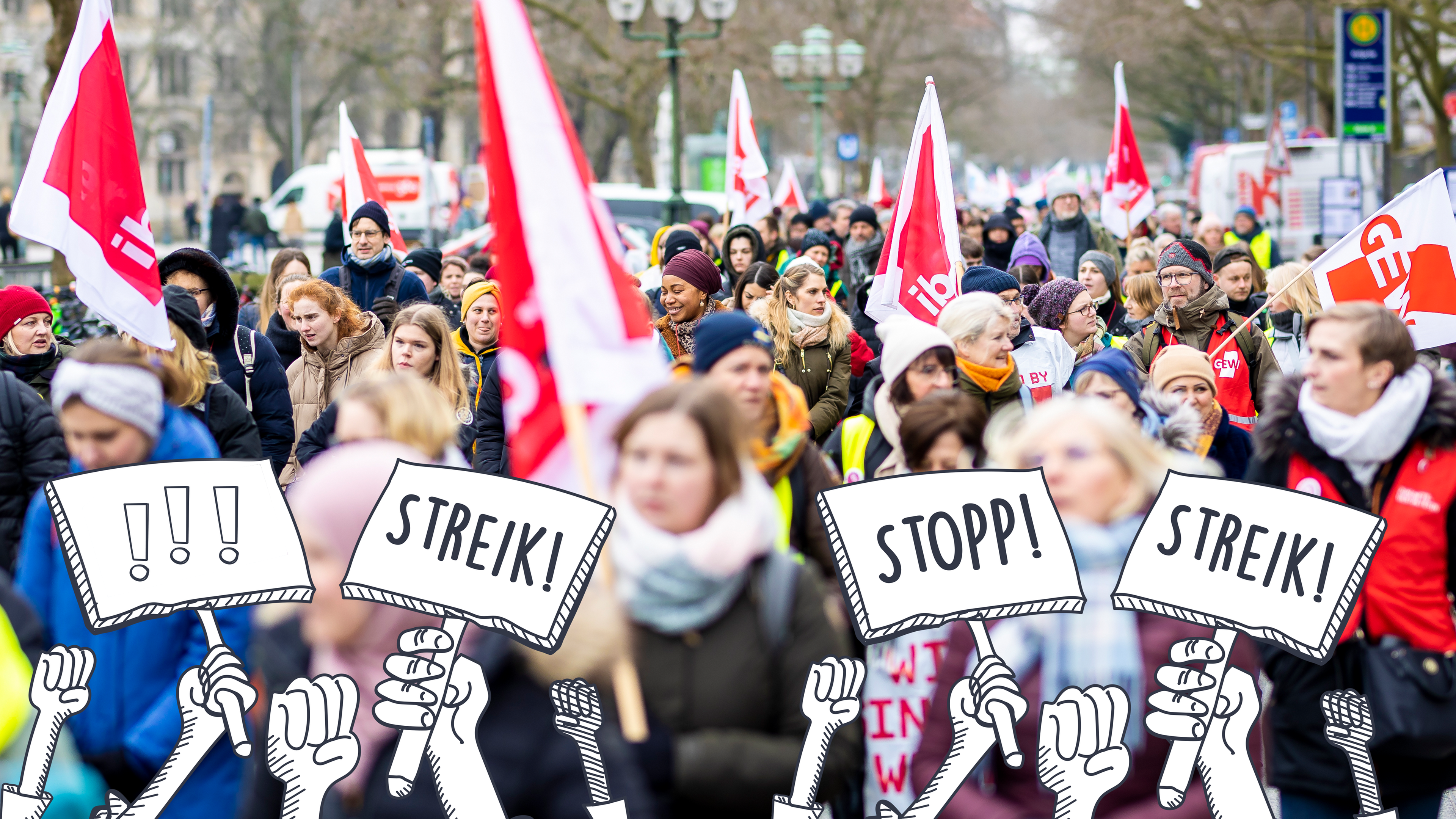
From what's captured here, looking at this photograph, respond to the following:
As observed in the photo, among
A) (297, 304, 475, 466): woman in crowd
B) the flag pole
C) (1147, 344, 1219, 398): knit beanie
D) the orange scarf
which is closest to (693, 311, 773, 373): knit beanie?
the flag pole

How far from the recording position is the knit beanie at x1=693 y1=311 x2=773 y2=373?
4188mm

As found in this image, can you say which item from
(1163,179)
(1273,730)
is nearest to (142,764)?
(1273,730)

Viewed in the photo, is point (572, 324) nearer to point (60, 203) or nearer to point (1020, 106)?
point (60, 203)

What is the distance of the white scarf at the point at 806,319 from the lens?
25.0 ft

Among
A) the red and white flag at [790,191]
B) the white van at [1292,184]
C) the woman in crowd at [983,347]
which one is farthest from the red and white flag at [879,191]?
the woman in crowd at [983,347]

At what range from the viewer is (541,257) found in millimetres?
3516

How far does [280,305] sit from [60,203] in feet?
5.32

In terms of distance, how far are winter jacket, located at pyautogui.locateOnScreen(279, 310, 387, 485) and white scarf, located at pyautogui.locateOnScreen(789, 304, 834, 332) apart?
5.90 ft

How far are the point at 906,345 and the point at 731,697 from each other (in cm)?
217

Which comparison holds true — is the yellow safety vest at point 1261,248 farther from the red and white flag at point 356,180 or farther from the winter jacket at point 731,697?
the winter jacket at point 731,697

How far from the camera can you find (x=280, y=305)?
7.64 m

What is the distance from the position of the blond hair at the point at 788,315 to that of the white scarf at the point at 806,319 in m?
0.01

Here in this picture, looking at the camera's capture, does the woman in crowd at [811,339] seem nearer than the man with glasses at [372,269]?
Yes

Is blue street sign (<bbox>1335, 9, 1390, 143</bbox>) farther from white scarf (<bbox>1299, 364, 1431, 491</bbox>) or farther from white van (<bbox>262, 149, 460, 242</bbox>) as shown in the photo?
white van (<bbox>262, 149, 460, 242</bbox>)
